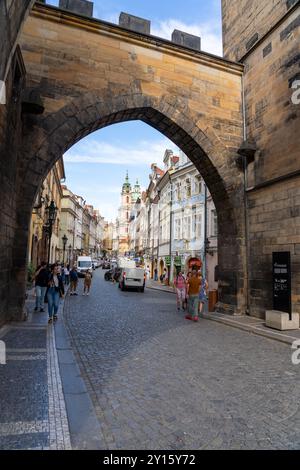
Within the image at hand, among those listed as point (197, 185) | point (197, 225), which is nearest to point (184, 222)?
point (197, 225)

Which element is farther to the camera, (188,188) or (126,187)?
(126,187)

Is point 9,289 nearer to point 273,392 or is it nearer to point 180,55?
point 273,392

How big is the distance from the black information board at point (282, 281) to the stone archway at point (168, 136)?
1.96 meters

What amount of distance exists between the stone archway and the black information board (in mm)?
1959

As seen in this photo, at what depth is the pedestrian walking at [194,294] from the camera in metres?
10.1

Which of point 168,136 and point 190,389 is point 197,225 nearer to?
point 168,136

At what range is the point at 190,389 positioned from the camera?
4.12 m

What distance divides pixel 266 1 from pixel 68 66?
685 centimetres

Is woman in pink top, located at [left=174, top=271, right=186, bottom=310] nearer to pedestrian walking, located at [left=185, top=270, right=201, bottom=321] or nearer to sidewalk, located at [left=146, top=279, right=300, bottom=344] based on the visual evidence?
sidewalk, located at [left=146, top=279, right=300, bottom=344]

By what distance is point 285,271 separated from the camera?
28.8 feet

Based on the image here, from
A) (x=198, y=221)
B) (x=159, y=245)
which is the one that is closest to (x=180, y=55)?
(x=198, y=221)

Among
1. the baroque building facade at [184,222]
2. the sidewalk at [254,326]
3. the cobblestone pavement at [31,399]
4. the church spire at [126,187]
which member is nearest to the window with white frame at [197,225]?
the baroque building facade at [184,222]

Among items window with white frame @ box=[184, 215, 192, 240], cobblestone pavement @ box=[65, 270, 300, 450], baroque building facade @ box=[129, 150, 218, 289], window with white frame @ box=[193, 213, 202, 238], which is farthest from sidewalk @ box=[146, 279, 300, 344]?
window with white frame @ box=[184, 215, 192, 240]

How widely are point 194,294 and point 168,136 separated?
5557mm
